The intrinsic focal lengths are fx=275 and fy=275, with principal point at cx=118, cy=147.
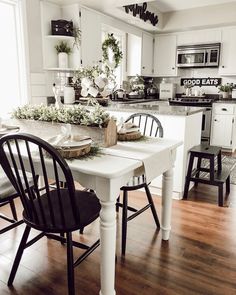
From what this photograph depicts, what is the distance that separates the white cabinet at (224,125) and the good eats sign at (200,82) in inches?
34.6

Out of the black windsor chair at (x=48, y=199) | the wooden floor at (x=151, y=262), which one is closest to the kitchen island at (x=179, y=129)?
the wooden floor at (x=151, y=262)

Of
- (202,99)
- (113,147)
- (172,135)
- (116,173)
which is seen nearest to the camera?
(116,173)

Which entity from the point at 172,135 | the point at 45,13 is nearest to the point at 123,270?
the point at 172,135

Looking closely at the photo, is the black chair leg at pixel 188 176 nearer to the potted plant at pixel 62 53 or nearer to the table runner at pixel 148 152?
the table runner at pixel 148 152

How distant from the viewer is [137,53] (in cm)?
517

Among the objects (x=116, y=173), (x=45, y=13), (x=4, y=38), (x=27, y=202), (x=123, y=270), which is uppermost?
(x=45, y=13)

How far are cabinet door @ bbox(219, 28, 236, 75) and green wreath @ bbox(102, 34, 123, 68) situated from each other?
6.37 feet

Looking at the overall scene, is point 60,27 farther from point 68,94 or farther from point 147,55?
point 147,55

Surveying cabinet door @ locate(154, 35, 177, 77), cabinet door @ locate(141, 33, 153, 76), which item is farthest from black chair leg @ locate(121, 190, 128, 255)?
cabinet door @ locate(154, 35, 177, 77)

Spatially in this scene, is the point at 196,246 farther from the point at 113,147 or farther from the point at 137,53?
the point at 137,53

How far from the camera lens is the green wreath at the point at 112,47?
4.52 metres

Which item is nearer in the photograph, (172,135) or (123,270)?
(123,270)

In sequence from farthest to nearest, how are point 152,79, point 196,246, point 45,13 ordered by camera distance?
1. point 152,79
2. point 45,13
3. point 196,246

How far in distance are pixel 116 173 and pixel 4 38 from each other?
270cm
